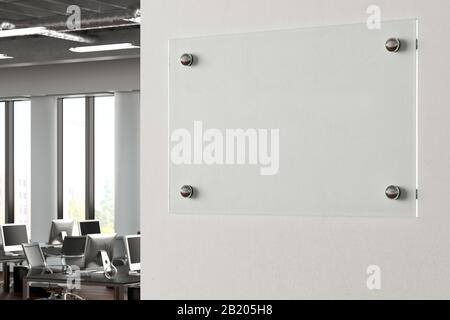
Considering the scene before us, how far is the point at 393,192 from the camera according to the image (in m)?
1.24

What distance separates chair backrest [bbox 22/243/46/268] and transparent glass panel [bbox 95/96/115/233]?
282 cm

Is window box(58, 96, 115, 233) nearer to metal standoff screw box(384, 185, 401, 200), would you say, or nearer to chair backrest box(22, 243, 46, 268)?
chair backrest box(22, 243, 46, 268)

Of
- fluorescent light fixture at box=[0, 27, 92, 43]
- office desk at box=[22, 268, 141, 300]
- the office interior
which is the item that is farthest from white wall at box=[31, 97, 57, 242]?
office desk at box=[22, 268, 141, 300]

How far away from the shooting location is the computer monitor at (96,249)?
7.70 metres

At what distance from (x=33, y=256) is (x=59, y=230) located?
1.90 metres

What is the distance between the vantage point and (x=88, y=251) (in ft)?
25.4

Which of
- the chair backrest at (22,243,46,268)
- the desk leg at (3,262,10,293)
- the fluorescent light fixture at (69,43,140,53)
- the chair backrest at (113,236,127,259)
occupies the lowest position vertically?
the desk leg at (3,262,10,293)

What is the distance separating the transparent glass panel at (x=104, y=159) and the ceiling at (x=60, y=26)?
6.26ft

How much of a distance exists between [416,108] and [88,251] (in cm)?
680

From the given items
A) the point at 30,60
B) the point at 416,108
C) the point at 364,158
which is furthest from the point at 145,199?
the point at 30,60

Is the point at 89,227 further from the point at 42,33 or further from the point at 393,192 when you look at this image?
the point at 393,192

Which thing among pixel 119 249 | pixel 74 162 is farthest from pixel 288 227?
pixel 74 162

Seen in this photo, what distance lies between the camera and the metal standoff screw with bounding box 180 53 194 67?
137 centimetres

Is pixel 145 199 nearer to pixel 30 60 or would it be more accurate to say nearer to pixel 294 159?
pixel 294 159
